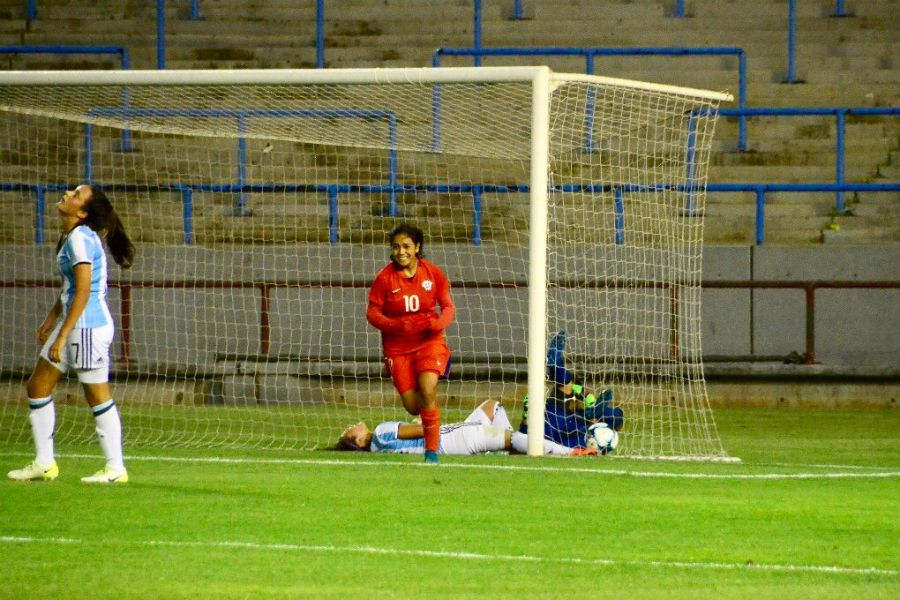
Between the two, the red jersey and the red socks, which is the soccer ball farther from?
the red jersey

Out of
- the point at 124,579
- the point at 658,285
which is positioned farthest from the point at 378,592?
the point at 658,285

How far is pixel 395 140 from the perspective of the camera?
16.9 metres

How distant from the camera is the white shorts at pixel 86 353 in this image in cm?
845

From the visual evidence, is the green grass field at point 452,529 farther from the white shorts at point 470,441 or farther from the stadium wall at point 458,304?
the stadium wall at point 458,304

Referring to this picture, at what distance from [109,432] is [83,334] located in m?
0.55

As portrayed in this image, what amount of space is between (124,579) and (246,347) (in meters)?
10.3

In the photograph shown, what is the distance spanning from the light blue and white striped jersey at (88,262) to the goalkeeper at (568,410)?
3.45m

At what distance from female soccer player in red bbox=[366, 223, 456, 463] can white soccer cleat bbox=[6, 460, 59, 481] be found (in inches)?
89.4

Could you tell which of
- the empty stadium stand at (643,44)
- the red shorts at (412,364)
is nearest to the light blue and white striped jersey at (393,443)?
the red shorts at (412,364)

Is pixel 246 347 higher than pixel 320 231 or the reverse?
the reverse

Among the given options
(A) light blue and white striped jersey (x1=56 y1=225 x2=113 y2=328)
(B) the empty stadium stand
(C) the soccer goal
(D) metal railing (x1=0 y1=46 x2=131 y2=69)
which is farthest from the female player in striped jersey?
(D) metal railing (x1=0 y1=46 x2=131 y2=69)

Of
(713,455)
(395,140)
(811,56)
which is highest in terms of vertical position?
(811,56)

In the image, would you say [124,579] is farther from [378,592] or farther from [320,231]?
[320,231]

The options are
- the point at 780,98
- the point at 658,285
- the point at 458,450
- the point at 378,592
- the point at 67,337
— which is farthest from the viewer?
the point at 780,98
